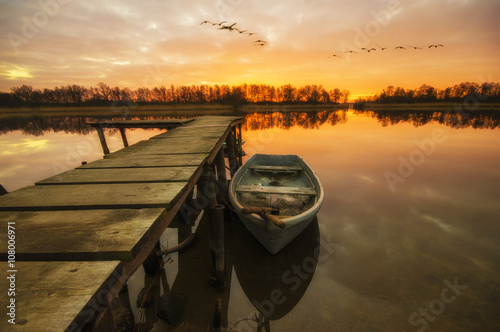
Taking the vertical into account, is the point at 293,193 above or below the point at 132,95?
below

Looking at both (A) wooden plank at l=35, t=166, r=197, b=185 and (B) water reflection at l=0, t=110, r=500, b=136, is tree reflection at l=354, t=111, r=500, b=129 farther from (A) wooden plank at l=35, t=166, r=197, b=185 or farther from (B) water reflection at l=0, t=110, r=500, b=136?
(A) wooden plank at l=35, t=166, r=197, b=185

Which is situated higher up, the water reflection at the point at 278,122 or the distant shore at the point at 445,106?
the distant shore at the point at 445,106

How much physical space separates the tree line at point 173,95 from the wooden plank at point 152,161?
62268 millimetres

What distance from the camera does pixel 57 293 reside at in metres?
1.04

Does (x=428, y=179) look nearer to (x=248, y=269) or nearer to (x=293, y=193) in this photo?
(x=293, y=193)

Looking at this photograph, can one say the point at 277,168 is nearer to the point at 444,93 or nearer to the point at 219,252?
the point at 219,252

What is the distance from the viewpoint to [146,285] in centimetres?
457

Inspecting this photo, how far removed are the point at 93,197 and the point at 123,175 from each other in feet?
2.63

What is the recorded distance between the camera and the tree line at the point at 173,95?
69.9 meters

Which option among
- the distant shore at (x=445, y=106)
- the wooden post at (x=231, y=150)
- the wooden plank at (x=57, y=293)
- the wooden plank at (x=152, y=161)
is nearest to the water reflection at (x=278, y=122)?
the wooden post at (x=231, y=150)

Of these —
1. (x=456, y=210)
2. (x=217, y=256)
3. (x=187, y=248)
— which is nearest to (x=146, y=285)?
(x=187, y=248)

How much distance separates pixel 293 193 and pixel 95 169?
4.78 meters

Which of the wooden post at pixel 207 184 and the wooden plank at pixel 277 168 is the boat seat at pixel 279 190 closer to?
the wooden post at pixel 207 184

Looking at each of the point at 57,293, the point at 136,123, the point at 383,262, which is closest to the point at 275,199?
the point at 383,262
